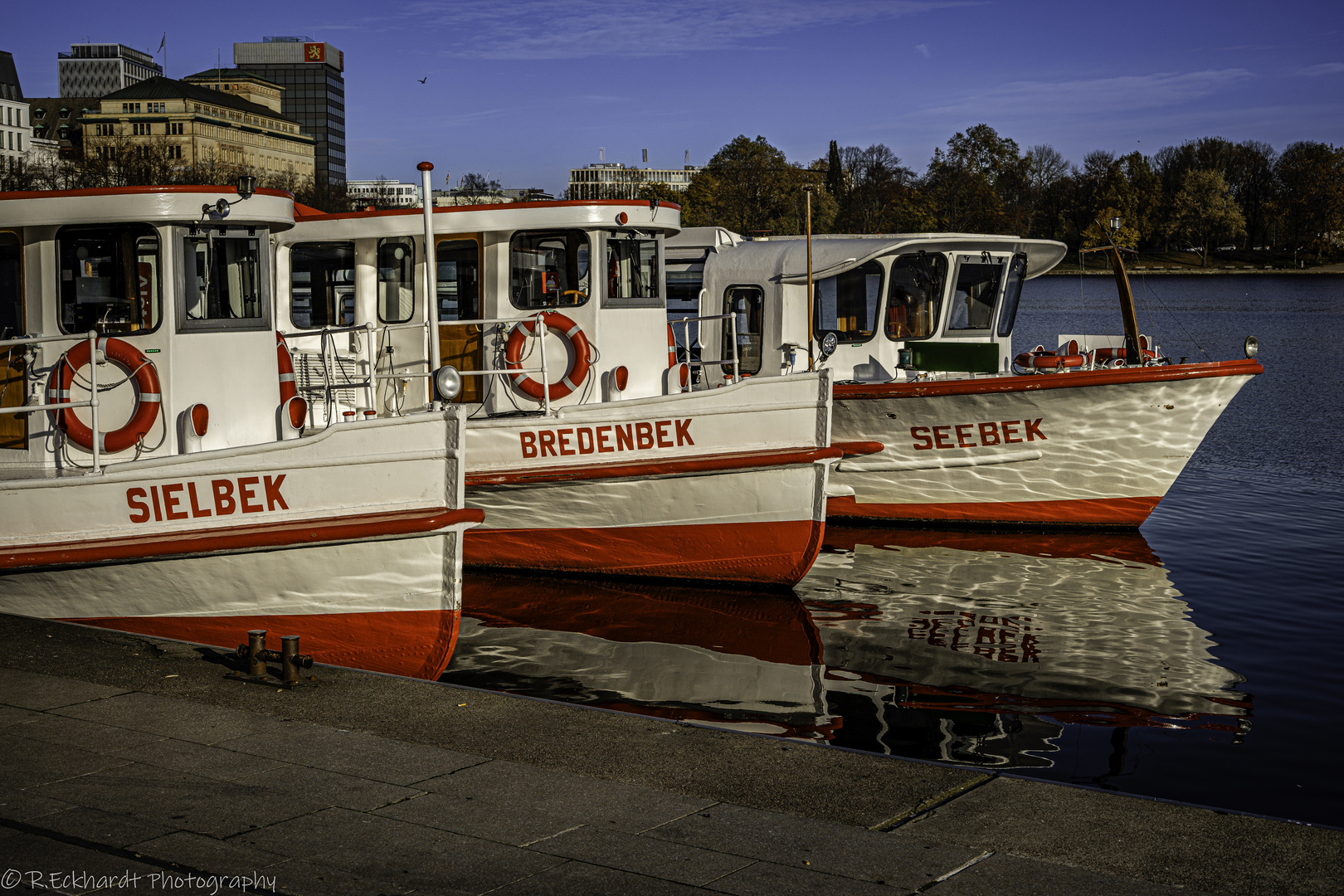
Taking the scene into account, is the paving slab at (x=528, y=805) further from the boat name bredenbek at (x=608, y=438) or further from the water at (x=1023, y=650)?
the boat name bredenbek at (x=608, y=438)

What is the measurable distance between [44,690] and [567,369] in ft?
20.7

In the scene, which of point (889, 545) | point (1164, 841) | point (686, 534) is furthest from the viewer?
point (889, 545)

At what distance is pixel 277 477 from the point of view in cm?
793

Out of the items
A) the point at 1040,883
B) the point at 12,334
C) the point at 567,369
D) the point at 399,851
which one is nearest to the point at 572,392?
the point at 567,369

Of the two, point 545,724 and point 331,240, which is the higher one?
point 331,240

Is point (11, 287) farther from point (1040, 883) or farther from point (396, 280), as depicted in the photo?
point (1040, 883)

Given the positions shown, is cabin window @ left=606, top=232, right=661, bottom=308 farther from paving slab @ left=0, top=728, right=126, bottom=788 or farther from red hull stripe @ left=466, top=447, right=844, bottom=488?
paving slab @ left=0, top=728, right=126, bottom=788

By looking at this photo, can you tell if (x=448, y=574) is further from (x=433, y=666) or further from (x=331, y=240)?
(x=331, y=240)

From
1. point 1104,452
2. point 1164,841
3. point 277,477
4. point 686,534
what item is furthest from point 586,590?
point 1164,841

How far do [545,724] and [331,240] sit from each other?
304 inches

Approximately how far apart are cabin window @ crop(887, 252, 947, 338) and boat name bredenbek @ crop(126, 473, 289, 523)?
963cm

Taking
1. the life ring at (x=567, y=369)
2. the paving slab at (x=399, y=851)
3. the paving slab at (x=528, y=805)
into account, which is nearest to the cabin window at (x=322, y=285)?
the life ring at (x=567, y=369)

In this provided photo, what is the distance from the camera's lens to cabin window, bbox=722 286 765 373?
51.9ft

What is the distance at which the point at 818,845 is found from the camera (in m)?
4.66
